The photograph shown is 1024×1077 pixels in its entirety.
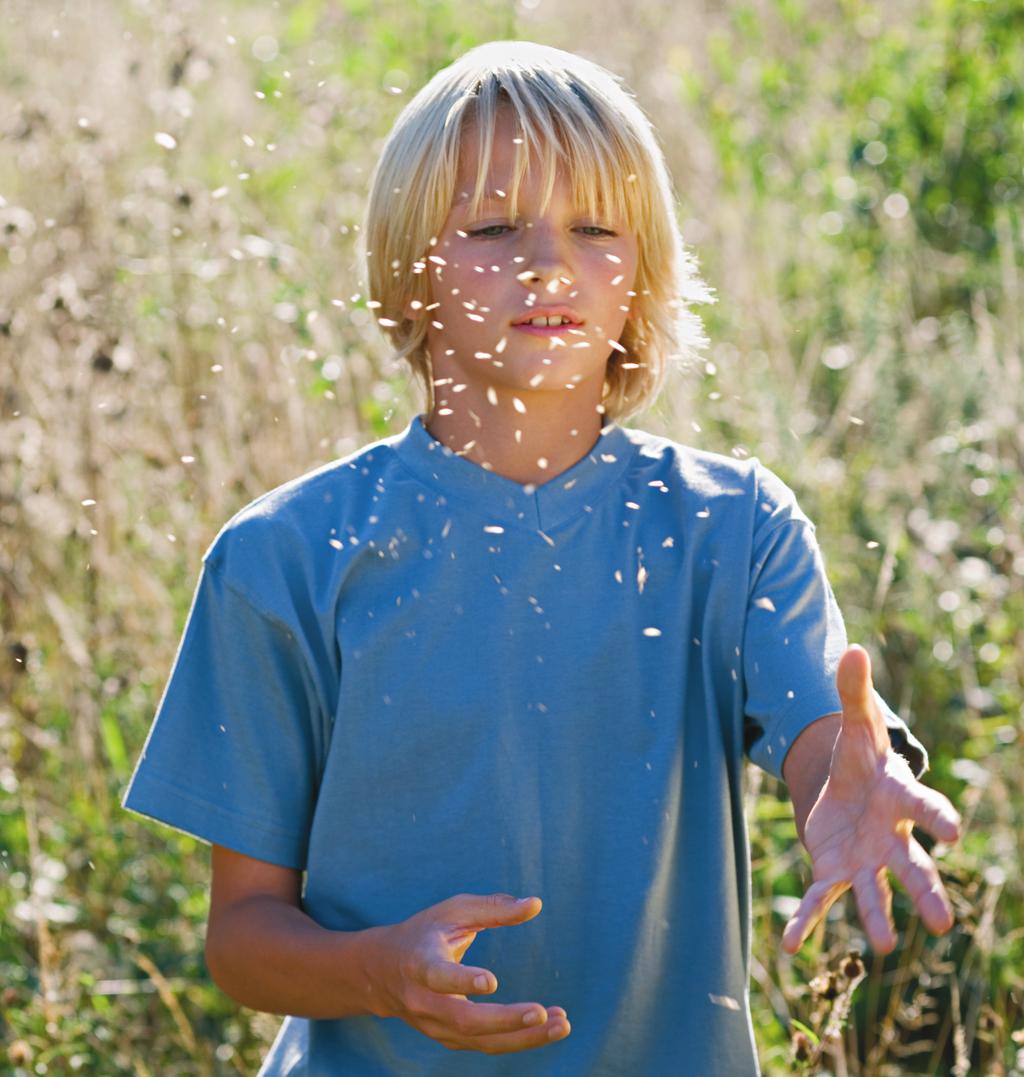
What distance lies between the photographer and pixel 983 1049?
8.12ft

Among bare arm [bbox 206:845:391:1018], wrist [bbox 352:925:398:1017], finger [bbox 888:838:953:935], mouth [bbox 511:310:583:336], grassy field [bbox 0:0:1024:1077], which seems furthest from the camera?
grassy field [bbox 0:0:1024:1077]

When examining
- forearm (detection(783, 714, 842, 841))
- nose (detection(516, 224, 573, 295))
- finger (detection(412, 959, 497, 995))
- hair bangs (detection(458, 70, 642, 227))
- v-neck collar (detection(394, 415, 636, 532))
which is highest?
hair bangs (detection(458, 70, 642, 227))

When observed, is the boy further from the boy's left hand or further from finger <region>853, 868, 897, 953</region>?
finger <region>853, 868, 897, 953</region>

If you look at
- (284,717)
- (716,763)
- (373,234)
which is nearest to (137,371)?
(373,234)

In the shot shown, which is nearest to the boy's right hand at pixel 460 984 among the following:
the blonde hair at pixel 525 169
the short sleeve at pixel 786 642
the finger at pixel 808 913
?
the finger at pixel 808 913

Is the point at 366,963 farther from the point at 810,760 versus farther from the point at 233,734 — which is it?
the point at 810,760

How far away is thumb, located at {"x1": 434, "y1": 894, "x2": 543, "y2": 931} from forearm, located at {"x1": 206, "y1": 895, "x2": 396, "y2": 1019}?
138 mm

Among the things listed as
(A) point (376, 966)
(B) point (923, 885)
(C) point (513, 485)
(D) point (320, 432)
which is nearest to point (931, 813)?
(B) point (923, 885)

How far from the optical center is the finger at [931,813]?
4.03 ft

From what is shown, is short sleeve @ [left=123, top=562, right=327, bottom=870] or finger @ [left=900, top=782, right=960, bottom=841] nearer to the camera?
finger @ [left=900, top=782, right=960, bottom=841]

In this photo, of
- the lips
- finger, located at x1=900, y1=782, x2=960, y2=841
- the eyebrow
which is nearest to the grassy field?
the lips

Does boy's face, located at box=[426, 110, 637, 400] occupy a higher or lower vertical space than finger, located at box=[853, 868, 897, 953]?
higher

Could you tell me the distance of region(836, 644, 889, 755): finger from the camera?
1364 mm

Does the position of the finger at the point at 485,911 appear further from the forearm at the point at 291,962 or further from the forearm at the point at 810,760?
the forearm at the point at 810,760
